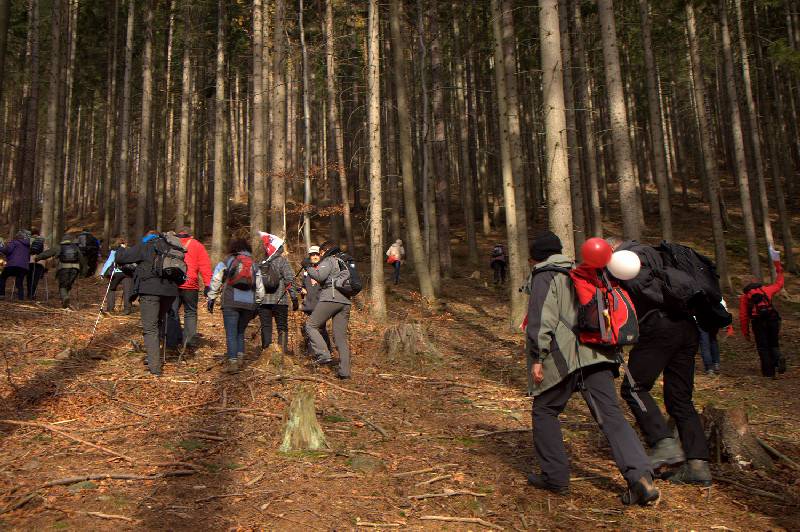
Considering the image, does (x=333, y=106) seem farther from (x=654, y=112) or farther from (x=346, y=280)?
(x=346, y=280)

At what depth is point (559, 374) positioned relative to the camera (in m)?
4.38

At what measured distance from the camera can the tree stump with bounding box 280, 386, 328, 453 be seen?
5277 mm

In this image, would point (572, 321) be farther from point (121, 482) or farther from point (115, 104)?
point (115, 104)

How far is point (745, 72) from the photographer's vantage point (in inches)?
805

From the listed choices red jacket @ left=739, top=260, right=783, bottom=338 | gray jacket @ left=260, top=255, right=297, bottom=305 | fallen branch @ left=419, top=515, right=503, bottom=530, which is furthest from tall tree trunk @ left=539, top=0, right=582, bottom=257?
fallen branch @ left=419, top=515, right=503, bottom=530

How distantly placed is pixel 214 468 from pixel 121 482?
70 centimetres

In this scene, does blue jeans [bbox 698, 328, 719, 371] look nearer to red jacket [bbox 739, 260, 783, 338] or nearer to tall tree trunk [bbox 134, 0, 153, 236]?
red jacket [bbox 739, 260, 783, 338]

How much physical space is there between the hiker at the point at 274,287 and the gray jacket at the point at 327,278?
0.71m

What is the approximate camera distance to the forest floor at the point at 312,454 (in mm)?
3992

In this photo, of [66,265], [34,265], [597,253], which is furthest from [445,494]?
[34,265]

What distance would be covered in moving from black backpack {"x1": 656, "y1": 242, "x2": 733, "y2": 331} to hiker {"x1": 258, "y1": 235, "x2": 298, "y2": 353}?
5.40 m

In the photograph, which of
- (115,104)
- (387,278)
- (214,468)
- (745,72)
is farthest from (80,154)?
(214,468)

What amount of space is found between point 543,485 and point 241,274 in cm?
541

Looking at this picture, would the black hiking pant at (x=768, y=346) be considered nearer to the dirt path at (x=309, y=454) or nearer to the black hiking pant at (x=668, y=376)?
the dirt path at (x=309, y=454)
